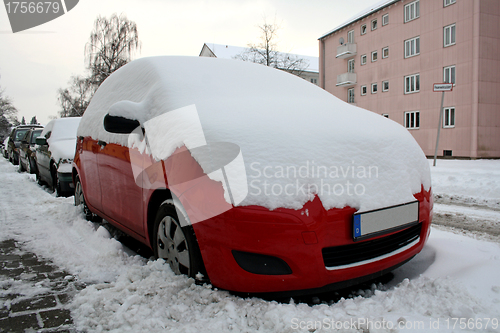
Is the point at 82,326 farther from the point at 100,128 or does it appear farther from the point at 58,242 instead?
the point at 100,128

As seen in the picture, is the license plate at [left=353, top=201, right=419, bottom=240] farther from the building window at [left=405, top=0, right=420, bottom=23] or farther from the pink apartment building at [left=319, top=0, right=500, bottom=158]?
the building window at [left=405, top=0, right=420, bottom=23]

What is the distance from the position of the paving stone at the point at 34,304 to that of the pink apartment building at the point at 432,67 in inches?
754

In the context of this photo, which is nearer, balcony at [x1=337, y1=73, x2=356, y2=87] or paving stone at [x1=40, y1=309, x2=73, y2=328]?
paving stone at [x1=40, y1=309, x2=73, y2=328]

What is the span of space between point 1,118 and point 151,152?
189 feet

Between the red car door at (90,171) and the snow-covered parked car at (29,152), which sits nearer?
the red car door at (90,171)

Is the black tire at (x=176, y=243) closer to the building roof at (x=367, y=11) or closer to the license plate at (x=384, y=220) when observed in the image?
the license plate at (x=384, y=220)

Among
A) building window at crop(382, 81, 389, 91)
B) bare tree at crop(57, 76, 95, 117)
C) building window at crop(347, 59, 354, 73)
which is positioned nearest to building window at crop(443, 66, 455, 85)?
building window at crop(382, 81, 389, 91)

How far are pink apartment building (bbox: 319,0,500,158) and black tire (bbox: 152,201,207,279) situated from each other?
1857 centimetres

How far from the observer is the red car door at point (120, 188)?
2.48 metres

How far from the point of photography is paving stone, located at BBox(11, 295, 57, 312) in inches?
77.1

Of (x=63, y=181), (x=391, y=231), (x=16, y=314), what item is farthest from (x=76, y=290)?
(x=63, y=181)

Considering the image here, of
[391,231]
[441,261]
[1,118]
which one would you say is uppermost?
[1,118]

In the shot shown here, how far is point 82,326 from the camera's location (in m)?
1.74

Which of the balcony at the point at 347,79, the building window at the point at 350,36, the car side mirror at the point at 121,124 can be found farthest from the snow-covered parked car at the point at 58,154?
the building window at the point at 350,36
